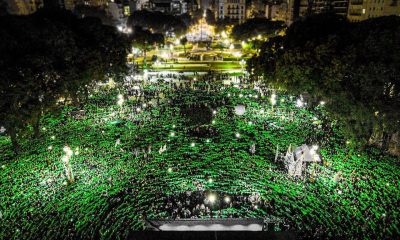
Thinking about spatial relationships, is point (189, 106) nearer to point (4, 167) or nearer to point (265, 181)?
Result: point (265, 181)

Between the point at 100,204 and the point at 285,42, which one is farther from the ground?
the point at 285,42

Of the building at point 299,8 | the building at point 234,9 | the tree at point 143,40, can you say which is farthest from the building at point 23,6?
the building at point 299,8

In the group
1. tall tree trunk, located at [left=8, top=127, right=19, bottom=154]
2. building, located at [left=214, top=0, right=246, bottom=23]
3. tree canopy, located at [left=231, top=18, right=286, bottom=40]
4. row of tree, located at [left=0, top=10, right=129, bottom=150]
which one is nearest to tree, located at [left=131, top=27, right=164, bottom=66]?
tree canopy, located at [left=231, top=18, right=286, bottom=40]

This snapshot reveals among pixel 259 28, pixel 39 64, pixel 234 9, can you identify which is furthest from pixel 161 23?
pixel 39 64

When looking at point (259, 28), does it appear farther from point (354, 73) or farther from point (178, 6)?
point (178, 6)

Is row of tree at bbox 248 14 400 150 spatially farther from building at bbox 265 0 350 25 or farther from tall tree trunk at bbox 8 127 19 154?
building at bbox 265 0 350 25

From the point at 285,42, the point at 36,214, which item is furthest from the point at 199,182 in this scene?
the point at 285,42

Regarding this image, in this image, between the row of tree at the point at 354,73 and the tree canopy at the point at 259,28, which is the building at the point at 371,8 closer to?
the tree canopy at the point at 259,28
